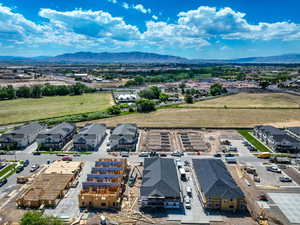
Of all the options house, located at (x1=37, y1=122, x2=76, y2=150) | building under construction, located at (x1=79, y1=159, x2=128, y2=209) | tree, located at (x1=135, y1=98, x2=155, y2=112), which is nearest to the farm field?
tree, located at (x1=135, y1=98, x2=155, y2=112)

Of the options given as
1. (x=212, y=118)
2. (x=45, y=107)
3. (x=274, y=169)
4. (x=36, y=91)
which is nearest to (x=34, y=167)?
(x=274, y=169)

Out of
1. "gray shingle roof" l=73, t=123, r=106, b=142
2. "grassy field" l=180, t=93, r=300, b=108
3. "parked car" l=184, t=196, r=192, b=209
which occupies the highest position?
"grassy field" l=180, t=93, r=300, b=108

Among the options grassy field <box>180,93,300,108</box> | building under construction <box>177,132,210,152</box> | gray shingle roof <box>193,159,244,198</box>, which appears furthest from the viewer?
grassy field <box>180,93,300,108</box>

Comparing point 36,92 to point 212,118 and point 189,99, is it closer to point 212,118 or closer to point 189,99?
point 189,99

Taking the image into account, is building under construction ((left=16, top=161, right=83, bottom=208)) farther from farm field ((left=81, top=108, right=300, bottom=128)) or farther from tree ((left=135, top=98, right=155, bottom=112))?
tree ((left=135, top=98, right=155, bottom=112))

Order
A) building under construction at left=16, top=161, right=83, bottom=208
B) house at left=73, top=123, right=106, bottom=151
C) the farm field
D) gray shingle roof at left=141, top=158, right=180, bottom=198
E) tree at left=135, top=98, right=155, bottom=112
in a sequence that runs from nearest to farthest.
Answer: gray shingle roof at left=141, top=158, right=180, bottom=198, building under construction at left=16, top=161, right=83, bottom=208, house at left=73, top=123, right=106, bottom=151, the farm field, tree at left=135, top=98, right=155, bottom=112

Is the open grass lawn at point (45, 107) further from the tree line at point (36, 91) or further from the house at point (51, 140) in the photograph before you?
the house at point (51, 140)
